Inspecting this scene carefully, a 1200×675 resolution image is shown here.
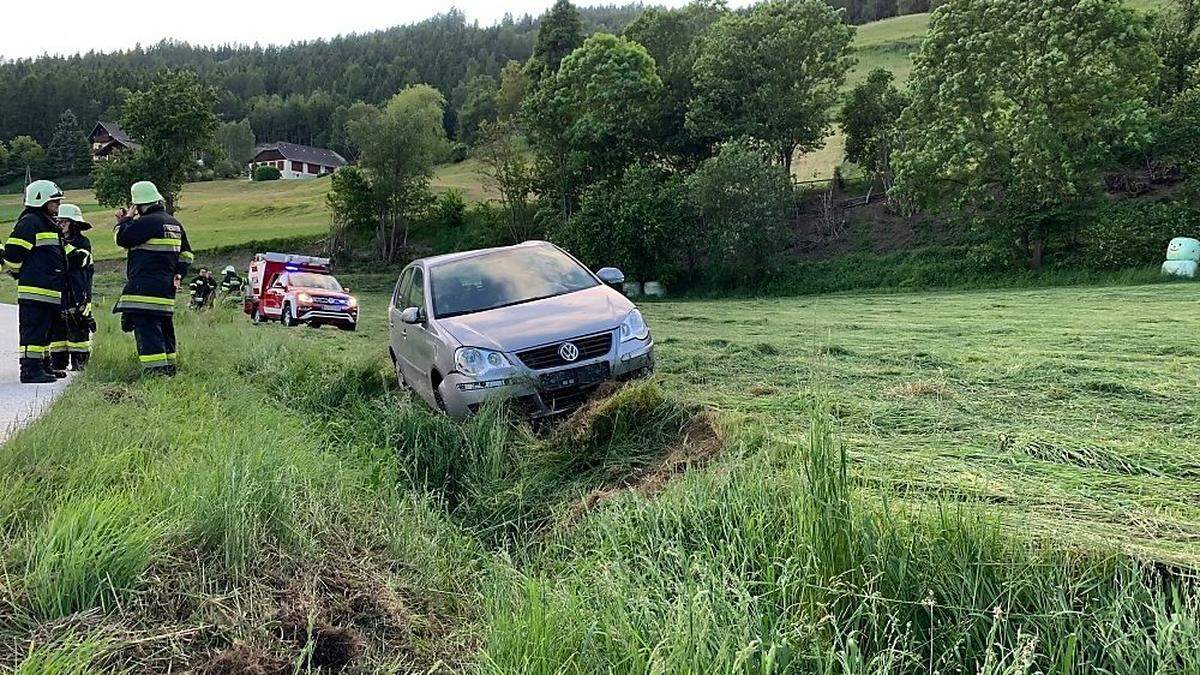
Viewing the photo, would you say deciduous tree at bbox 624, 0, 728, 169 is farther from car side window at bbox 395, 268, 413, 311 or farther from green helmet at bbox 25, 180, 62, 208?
green helmet at bbox 25, 180, 62, 208

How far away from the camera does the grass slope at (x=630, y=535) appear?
274 centimetres

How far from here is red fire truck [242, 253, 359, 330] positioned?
19672 mm

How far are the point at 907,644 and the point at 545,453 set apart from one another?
3.51 meters

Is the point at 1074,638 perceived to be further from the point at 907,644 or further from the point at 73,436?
the point at 73,436

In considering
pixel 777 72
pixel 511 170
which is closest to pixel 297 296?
pixel 777 72

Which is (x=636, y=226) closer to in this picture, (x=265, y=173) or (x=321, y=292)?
(x=321, y=292)

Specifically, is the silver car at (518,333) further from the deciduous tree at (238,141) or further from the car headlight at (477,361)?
the deciduous tree at (238,141)

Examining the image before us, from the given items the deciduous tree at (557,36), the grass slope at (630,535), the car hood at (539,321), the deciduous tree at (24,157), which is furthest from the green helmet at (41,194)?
the deciduous tree at (24,157)

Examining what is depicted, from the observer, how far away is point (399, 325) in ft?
29.1

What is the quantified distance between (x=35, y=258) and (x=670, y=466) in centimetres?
723

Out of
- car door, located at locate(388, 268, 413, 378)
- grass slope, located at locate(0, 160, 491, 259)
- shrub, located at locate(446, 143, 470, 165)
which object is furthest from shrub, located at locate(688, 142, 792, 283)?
shrub, located at locate(446, 143, 470, 165)

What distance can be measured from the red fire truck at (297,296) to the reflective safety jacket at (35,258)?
36.4ft

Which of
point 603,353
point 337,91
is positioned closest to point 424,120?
point 603,353

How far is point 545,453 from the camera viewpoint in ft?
19.4
